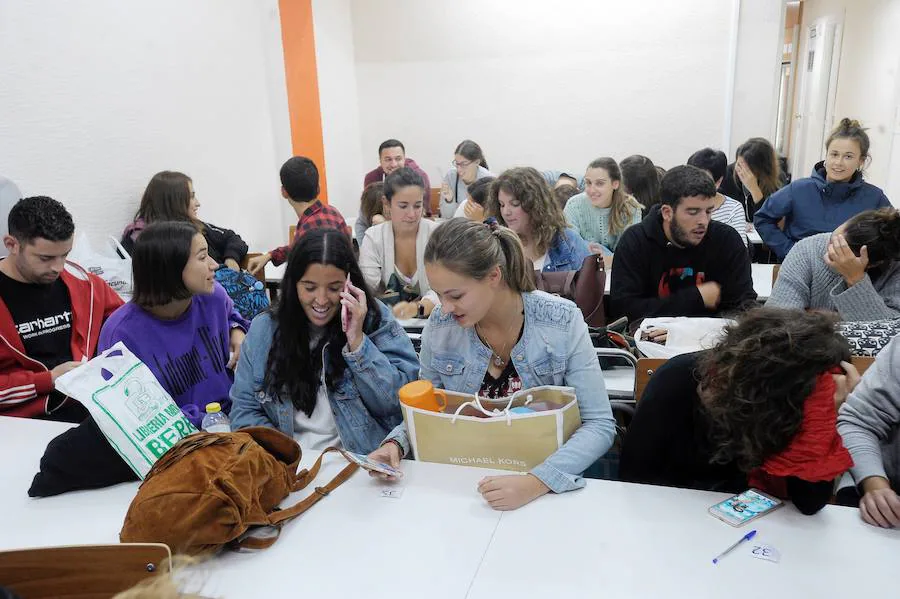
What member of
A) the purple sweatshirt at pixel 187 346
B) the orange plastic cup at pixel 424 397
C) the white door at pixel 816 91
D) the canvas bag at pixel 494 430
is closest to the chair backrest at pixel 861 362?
the canvas bag at pixel 494 430

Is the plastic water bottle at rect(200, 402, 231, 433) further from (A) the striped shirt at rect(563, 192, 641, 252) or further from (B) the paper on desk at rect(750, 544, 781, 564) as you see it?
(A) the striped shirt at rect(563, 192, 641, 252)

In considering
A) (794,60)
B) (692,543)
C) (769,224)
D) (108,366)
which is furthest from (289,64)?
(794,60)

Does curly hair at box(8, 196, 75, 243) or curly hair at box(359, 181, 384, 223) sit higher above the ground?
curly hair at box(8, 196, 75, 243)

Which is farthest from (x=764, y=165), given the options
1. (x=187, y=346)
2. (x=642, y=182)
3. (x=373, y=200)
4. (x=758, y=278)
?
(x=187, y=346)

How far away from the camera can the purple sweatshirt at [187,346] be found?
2.14 metres

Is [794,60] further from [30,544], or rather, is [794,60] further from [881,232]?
[30,544]

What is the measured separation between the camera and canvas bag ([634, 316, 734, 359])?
2312mm

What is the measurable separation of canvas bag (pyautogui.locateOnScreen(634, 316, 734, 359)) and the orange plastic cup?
978 mm

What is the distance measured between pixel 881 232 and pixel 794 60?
10666mm

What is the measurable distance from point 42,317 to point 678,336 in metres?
2.52

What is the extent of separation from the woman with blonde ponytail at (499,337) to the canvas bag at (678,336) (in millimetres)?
610

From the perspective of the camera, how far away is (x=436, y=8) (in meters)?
7.13

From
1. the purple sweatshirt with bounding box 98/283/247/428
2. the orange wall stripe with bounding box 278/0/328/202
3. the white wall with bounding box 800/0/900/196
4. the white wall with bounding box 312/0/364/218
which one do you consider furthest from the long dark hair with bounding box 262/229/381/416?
the white wall with bounding box 800/0/900/196

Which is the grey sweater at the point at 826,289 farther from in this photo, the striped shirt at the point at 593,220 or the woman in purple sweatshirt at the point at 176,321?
the woman in purple sweatshirt at the point at 176,321
